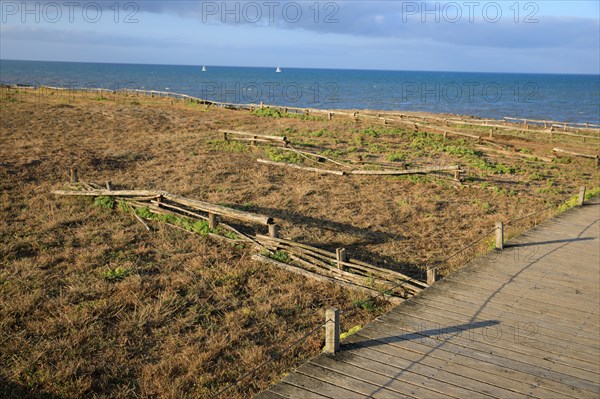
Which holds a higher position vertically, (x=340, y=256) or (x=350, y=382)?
(x=340, y=256)

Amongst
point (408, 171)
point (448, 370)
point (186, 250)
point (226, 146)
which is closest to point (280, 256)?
point (186, 250)

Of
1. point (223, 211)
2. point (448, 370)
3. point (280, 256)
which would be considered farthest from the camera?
point (223, 211)

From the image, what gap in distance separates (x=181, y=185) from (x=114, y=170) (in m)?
4.80

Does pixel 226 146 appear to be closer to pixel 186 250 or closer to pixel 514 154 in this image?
pixel 186 250

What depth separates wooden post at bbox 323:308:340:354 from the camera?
720 cm

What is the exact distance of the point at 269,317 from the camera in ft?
32.5

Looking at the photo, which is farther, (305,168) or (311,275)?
(305,168)

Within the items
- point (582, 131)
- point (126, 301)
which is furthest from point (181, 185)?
point (582, 131)

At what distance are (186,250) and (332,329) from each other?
713 cm

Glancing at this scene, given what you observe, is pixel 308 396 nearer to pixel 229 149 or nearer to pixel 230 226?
pixel 230 226

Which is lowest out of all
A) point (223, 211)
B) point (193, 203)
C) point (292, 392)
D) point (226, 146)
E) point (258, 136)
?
point (292, 392)

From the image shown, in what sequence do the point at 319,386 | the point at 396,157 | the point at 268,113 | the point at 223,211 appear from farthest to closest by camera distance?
the point at 268,113 < the point at 396,157 < the point at 223,211 < the point at 319,386

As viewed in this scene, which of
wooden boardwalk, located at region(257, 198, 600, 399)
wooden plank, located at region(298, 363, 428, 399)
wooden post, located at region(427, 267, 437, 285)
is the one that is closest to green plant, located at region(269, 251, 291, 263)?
→ wooden post, located at region(427, 267, 437, 285)

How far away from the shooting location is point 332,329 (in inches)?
286
